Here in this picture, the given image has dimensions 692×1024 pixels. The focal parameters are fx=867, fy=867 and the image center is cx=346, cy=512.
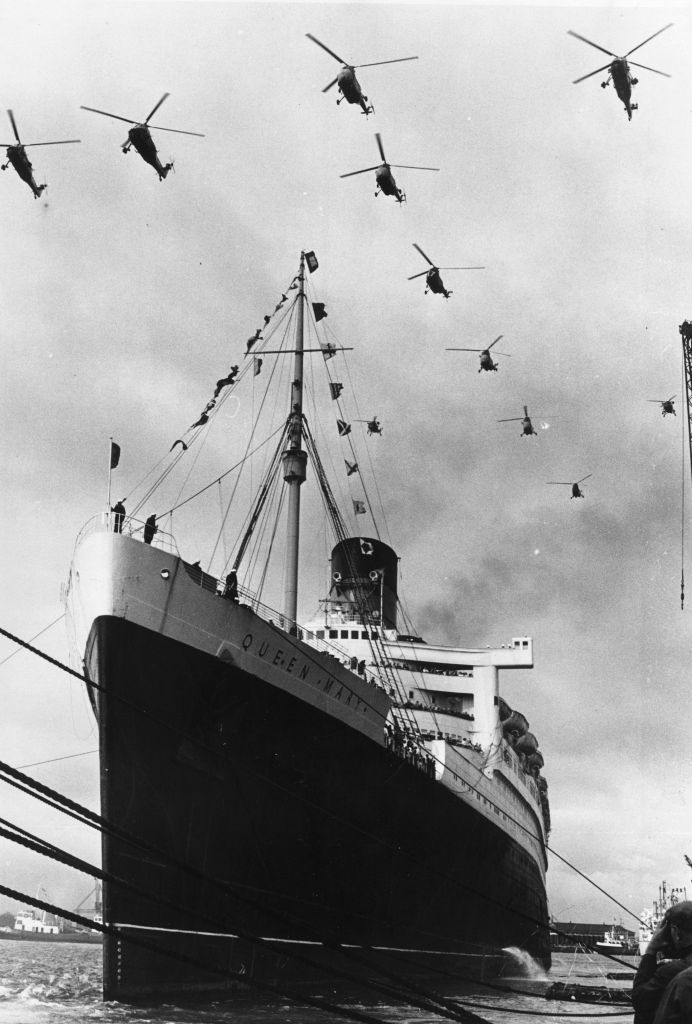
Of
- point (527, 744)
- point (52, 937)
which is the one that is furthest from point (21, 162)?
point (52, 937)

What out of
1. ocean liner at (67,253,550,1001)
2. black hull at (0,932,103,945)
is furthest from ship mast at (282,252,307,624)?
black hull at (0,932,103,945)

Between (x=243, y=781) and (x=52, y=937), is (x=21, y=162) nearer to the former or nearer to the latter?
(x=243, y=781)

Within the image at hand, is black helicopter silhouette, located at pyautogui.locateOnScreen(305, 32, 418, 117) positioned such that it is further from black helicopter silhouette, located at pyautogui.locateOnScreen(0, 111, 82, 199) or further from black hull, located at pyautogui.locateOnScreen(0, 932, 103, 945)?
black hull, located at pyautogui.locateOnScreen(0, 932, 103, 945)

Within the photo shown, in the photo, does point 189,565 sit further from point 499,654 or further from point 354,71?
point 499,654

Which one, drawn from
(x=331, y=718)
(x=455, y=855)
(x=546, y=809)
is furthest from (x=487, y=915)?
(x=546, y=809)

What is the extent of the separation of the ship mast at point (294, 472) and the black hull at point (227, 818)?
3.04 metres

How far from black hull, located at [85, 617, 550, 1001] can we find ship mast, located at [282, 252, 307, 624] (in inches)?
120

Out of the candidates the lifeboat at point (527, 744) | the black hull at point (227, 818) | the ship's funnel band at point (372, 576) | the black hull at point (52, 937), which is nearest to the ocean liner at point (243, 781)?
the black hull at point (227, 818)

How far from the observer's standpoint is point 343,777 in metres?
15.1

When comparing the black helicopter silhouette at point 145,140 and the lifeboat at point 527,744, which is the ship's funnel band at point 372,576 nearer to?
the lifeboat at point 527,744

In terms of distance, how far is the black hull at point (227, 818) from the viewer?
12.4m

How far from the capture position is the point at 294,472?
18.0 m

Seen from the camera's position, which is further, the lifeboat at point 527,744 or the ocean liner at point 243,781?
the lifeboat at point 527,744

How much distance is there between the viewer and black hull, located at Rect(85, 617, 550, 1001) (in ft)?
40.6
